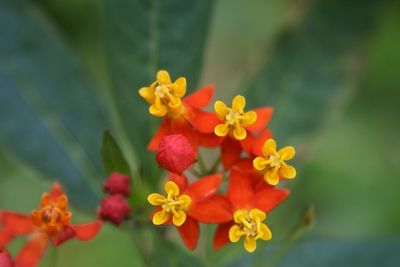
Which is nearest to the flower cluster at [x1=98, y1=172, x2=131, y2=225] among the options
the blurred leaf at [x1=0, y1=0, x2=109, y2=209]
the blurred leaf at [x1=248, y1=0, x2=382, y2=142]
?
the blurred leaf at [x1=0, y1=0, x2=109, y2=209]

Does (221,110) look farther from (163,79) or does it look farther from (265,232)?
(265,232)

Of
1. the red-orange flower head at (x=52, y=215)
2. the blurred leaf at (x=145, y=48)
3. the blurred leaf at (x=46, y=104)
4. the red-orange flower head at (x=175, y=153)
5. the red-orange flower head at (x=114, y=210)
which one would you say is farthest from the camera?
the blurred leaf at (x=46, y=104)

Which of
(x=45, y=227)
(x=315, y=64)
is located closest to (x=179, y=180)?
(x=45, y=227)

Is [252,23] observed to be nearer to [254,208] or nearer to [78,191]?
[78,191]

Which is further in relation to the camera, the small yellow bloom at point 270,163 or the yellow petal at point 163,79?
the yellow petal at point 163,79

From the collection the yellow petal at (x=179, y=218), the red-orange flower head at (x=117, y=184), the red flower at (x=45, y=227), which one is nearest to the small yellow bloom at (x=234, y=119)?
the yellow petal at (x=179, y=218)

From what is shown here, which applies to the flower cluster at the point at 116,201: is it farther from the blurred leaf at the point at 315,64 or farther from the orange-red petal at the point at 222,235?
the blurred leaf at the point at 315,64
